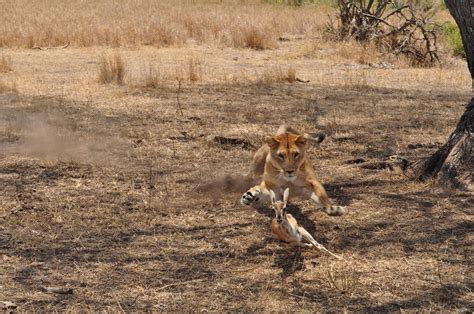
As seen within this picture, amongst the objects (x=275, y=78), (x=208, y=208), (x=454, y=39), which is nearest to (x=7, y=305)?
(x=208, y=208)

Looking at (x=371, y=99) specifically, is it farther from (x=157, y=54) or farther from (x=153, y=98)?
(x=157, y=54)

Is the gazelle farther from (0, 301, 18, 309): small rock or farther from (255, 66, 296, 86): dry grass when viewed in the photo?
(255, 66, 296, 86): dry grass

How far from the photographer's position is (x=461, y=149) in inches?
259

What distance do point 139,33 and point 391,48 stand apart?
585 cm

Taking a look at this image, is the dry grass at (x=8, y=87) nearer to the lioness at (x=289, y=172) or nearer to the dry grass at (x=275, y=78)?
the dry grass at (x=275, y=78)

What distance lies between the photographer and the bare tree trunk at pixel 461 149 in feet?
21.1

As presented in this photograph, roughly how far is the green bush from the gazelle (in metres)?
11.3

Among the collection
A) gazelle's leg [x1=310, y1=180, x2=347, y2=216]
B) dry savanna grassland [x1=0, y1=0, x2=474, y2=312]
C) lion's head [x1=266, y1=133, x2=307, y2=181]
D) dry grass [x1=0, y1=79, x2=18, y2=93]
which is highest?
lion's head [x1=266, y1=133, x2=307, y2=181]

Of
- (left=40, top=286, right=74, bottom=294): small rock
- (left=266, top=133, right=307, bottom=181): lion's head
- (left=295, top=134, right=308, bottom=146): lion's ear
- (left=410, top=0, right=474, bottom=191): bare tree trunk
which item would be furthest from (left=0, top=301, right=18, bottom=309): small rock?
(left=410, top=0, right=474, bottom=191): bare tree trunk

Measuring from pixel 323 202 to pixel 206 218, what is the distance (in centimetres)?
91

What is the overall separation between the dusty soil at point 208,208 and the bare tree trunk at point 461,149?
Result: 193mm

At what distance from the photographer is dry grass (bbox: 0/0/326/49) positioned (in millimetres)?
17625

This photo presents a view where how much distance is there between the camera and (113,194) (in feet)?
21.5

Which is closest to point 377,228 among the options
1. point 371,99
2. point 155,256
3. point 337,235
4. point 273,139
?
point 337,235
